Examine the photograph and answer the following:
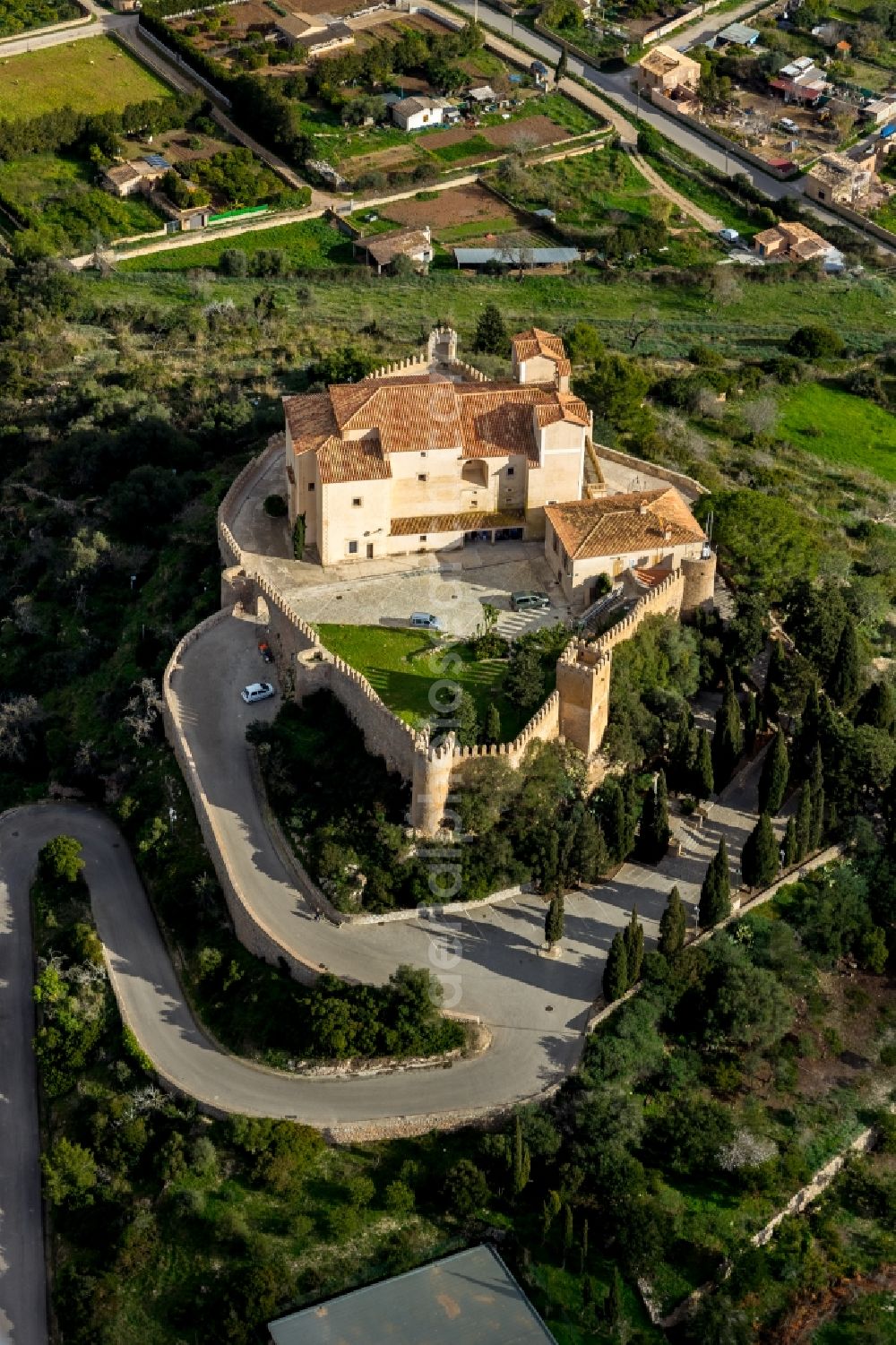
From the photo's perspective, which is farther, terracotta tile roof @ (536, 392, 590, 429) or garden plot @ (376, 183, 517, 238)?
garden plot @ (376, 183, 517, 238)

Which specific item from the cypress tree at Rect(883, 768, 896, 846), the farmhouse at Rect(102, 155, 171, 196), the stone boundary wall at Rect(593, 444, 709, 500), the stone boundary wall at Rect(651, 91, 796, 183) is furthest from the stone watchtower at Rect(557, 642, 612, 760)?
the stone boundary wall at Rect(651, 91, 796, 183)

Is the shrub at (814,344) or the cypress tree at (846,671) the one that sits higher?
the cypress tree at (846,671)

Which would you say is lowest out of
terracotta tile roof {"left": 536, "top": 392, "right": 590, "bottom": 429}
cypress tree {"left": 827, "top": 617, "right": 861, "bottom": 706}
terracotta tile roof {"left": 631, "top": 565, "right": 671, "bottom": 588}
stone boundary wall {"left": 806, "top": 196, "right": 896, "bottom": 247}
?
stone boundary wall {"left": 806, "top": 196, "right": 896, "bottom": 247}

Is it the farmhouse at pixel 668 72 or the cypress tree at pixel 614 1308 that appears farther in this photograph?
the farmhouse at pixel 668 72

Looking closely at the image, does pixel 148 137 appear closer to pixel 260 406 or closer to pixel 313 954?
pixel 260 406

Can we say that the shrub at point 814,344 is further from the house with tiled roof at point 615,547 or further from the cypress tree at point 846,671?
the cypress tree at point 846,671

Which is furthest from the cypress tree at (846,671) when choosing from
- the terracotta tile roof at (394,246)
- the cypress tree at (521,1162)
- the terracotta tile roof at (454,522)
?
the terracotta tile roof at (394,246)

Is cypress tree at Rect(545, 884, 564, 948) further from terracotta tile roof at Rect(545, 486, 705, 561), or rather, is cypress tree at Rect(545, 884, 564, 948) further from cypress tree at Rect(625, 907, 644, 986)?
terracotta tile roof at Rect(545, 486, 705, 561)

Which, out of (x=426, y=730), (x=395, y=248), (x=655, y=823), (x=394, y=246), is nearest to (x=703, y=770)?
(x=655, y=823)
